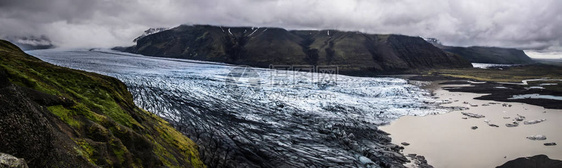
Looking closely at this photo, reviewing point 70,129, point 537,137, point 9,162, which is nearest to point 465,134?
point 537,137

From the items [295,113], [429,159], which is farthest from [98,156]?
[295,113]

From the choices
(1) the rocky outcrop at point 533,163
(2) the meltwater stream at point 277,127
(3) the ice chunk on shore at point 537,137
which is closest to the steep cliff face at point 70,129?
(2) the meltwater stream at point 277,127

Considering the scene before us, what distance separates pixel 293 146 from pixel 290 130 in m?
4.70

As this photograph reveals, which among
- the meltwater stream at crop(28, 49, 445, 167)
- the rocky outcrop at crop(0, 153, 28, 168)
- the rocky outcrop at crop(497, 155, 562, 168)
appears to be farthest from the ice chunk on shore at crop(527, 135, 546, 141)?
the rocky outcrop at crop(0, 153, 28, 168)

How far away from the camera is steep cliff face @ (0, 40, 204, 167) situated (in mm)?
5873

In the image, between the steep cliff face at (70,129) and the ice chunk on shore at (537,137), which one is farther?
the ice chunk on shore at (537,137)

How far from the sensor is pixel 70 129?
9.80m

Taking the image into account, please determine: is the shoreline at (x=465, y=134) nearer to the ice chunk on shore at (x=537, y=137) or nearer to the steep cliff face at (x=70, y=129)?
the ice chunk on shore at (x=537, y=137)

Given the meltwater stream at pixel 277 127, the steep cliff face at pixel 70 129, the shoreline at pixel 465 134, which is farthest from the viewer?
the shoreline at pixel 465 134

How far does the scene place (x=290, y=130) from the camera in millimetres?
28922

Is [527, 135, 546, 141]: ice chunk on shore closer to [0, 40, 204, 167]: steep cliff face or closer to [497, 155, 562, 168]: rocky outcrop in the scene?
[497, 155, 562, 168]: rocky outcrop

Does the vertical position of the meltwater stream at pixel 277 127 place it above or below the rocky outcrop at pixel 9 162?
below

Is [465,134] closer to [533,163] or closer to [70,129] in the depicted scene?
[533,163]

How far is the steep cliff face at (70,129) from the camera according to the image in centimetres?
587
